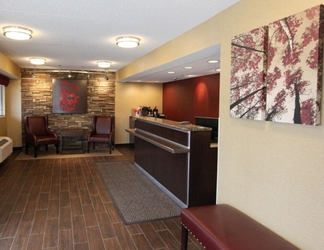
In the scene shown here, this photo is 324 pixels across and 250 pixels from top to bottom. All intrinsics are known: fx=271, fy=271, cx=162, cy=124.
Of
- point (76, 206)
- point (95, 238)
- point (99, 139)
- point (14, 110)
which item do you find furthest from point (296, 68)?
point (14, 110)

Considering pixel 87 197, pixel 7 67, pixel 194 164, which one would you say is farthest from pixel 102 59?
pixel 194 164

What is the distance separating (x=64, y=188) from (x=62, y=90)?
408cm

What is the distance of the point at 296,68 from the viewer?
1731 mm

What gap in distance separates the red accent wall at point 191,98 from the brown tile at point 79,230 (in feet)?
12.6

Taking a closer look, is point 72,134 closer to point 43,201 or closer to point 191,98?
point 191,98

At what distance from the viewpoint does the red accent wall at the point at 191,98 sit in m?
6.33

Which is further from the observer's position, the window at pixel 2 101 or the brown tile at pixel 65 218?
the window at pixel 2 101

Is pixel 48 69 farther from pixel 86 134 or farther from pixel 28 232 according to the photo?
pixel 28 232

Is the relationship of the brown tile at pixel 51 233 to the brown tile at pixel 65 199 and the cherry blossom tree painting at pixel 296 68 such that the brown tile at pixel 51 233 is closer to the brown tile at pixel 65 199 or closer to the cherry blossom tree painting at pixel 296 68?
the brown tile at pixel 65 199

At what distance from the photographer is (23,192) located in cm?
417

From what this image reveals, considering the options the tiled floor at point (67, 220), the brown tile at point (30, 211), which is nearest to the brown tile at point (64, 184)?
the tiled floor at point (67, 220)

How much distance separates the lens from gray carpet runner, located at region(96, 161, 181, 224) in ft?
11.2

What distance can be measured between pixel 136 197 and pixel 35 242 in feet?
5.20

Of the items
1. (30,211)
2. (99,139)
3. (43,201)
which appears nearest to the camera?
(30,211)
